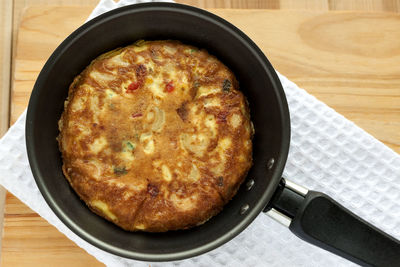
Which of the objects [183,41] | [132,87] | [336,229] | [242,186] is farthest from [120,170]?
[336,229]

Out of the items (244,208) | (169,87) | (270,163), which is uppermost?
(169,87)

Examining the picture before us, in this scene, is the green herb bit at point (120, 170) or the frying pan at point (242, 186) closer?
the frying pan at point (242, 186)

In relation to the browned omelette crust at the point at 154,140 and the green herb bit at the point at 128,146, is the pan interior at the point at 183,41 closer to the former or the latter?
the browned omelette crust at the point at 154,140

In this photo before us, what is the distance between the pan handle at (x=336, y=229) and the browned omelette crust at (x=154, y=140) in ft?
0.96

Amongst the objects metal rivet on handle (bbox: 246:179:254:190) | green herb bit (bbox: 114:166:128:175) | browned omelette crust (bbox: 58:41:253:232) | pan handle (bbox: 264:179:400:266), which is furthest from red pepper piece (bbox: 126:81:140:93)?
pan handle (bbox: 264:179:400:266)

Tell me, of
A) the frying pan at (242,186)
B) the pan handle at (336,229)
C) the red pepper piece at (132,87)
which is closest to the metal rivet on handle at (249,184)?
the frying pan at (242,186)

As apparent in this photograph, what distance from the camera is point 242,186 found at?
62.2 inches

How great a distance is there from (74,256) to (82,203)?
0.36m

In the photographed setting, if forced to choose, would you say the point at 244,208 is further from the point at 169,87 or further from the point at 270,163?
the point at 169,87

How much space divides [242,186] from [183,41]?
60cm

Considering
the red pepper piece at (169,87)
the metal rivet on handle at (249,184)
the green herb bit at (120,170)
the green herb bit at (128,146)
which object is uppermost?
the red pepper piece at (169,87)

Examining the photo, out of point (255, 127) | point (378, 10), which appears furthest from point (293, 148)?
point (378, 10)

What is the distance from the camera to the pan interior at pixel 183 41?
1.41m

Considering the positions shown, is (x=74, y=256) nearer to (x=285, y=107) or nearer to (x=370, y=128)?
(x=285, y=107)
